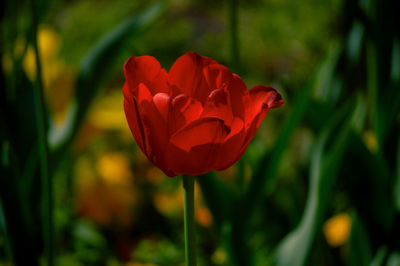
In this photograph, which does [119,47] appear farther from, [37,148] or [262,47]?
[262,47]

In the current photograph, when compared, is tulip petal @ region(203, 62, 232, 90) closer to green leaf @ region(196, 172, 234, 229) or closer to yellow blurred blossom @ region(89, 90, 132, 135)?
green leaf @ region(196, 172, 234, 229)

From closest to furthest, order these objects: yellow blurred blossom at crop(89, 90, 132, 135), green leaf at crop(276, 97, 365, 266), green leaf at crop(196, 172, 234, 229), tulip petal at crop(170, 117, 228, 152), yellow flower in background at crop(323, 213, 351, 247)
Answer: tulip petal at crop(170, 117, 228, 152), green leaf at crop(276, 97, 365, 266), green leaf at crop(196, 172, 234, 229), yellow flower in background at crop(323, 213, 351, 247), yellow blurred blossom at crop(89, 90, 132, 135)

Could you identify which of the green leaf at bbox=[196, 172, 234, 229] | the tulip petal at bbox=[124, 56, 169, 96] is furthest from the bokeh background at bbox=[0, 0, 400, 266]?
the tulip petal at bbox=[124, 56, 169, 96]

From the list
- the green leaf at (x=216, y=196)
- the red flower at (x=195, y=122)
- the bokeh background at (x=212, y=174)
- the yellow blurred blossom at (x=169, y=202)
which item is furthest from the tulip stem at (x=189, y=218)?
the yellow blurred blossom at (x=169, y=202)

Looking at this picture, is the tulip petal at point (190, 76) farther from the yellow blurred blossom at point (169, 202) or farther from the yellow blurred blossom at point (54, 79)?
the yellow blurred blossom at point (54, 79)

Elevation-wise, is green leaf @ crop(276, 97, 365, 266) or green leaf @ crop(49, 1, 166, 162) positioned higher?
green leaf @ crop(49, 1, 166, 162)
